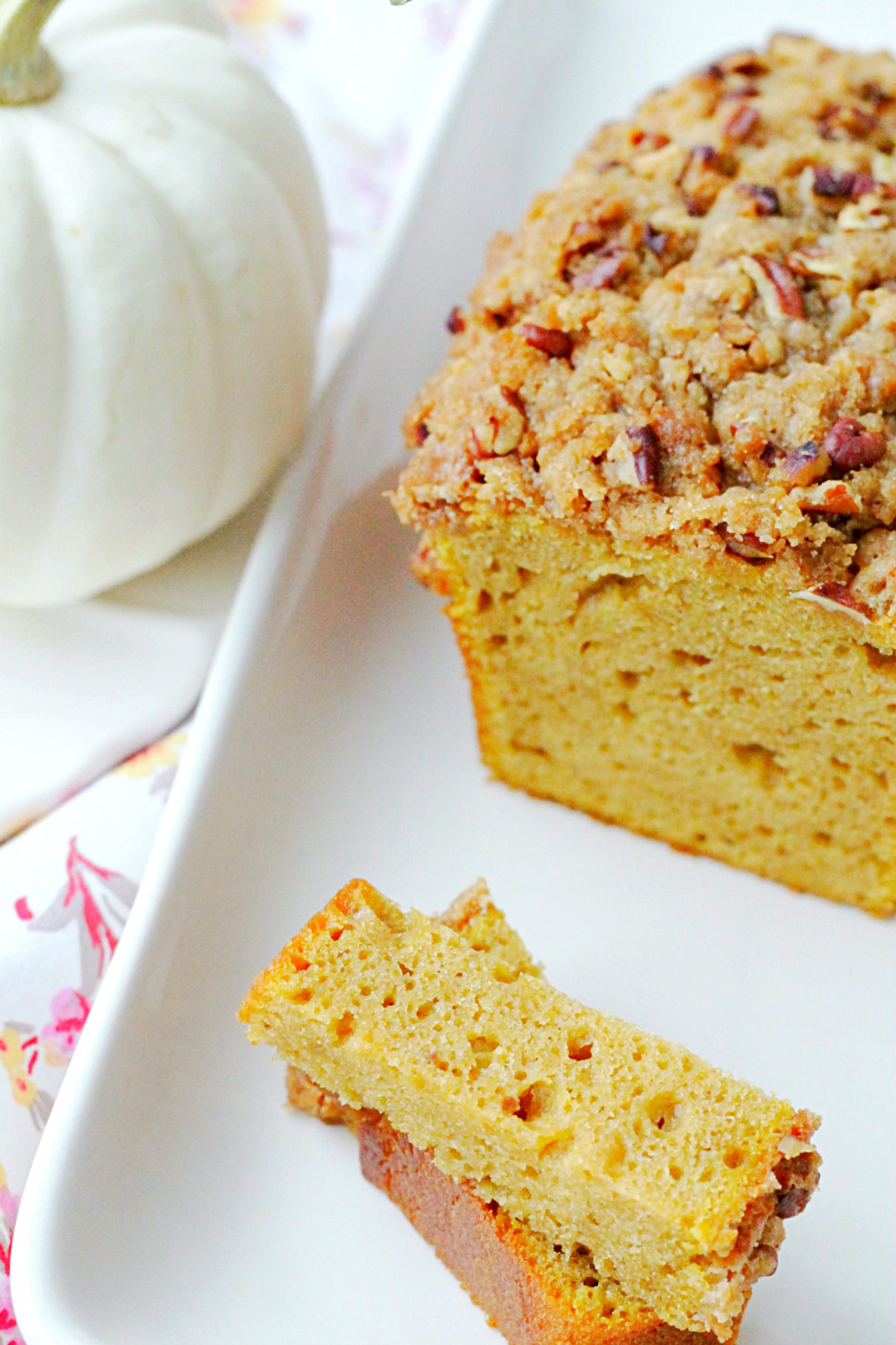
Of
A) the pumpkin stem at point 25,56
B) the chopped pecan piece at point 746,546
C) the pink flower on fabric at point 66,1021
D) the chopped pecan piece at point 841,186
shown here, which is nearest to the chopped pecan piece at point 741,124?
the chopped pecan piece at point 841,186

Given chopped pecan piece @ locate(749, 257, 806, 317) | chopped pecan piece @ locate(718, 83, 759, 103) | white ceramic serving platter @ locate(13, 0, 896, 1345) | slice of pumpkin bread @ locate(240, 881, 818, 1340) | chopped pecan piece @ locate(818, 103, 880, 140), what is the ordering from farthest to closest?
chopped pecan piece @ locate(718, 83, 759, 103), chopped pecan piece @ locate(818, 103, 880, 140), chopped pecan piece @ locate(749, 257, 806, 317), white ceramic serving platter @ locate(13, 0, 896, 1345), slice of pumpkin bread @ locate(240, 881, 818, 1340)

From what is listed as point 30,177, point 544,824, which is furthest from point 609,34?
point 544,824

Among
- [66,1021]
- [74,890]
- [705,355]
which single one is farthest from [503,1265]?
[705,355]

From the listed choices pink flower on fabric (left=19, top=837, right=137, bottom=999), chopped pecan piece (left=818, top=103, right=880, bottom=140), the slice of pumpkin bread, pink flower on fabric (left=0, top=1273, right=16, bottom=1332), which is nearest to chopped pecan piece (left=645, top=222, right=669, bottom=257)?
chopped pecan piece (left=818, top=103, right=880, bottom=140)

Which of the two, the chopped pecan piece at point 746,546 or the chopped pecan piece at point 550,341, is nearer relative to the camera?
the chopped pecan piece at point 746,546

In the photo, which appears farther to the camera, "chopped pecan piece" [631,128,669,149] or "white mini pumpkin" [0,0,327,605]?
Result: "chopped pecan piece" [631,128,669,149]

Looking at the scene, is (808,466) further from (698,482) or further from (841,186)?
(841,186)

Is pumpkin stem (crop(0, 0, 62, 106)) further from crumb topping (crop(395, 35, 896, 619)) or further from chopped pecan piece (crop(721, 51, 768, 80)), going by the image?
chopped pecan piece (crop(721, 51, 768, 80))

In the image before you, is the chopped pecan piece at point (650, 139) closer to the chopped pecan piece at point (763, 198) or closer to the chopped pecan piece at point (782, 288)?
the chopped pecan piece at point (763, 198)
